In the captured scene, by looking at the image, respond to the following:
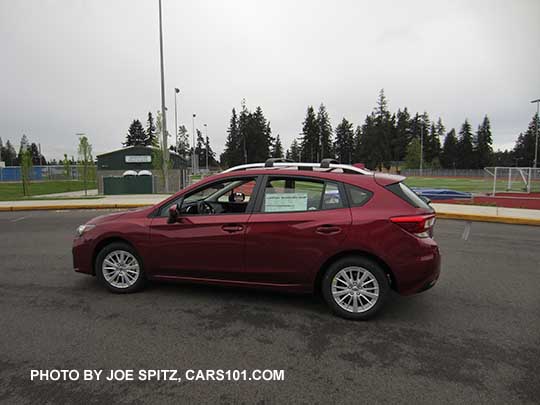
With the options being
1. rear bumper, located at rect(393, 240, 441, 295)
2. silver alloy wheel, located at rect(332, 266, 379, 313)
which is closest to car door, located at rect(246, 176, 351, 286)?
silver alloy wheel, located at rect(332, 266, 379, 313)

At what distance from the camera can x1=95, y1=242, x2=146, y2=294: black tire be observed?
419 centimetres

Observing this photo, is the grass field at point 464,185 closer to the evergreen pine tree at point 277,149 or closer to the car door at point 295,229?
the car door at point 295,229

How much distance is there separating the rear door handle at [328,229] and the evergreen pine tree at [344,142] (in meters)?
96.8

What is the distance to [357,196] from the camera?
359 centimetres

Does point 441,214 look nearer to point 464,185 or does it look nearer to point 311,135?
point 464,185

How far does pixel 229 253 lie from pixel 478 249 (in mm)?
5626

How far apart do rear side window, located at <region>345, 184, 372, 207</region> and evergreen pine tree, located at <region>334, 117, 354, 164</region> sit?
9653 cm

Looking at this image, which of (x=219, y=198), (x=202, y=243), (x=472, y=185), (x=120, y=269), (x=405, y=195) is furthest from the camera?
(x=472, y=185)

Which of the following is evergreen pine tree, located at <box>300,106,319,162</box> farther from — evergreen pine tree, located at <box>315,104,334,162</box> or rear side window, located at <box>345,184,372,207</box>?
rear side window, located at <box>345,184,372,207</box>

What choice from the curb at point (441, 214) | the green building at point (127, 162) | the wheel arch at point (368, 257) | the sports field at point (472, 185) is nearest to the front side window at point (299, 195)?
the wheel arch at point (368, 257)

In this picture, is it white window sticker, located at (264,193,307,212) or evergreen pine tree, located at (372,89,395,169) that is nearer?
white window sticker, located at (264,193,307,212)

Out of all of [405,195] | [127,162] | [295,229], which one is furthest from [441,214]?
[127,162]

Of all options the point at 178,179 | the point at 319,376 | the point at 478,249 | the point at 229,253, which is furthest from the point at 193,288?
the point at 178,179

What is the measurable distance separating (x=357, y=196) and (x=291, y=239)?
835mm
